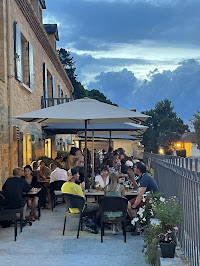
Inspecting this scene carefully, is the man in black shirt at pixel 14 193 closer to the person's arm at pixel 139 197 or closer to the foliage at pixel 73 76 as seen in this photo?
the person's arm at pixel 139 197

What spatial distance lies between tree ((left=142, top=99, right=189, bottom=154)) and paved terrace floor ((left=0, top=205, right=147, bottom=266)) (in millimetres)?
54699

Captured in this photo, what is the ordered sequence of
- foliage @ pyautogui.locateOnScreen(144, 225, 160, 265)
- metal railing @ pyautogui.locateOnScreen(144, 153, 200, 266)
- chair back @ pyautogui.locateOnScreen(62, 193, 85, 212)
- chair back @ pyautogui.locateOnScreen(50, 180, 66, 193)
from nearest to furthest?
metal railing @ pyautogui.locateOnScreen(144, 153, 200, 266)
foliage @ pyautogui.locateOnScreen(144, 225, 160, 265)
chair back @ pyautogui.locateOnScreen(62, 193, 85, 212)
chair back @ pyautogui.locateOnScreen(50, 180, 66, 193)

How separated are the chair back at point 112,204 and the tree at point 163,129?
181 feet

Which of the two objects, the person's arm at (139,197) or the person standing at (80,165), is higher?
the person standing at (80,165)

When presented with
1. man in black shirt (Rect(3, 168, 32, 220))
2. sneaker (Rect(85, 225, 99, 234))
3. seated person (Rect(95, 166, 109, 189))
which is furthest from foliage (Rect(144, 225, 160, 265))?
seated person (Rect(95, 166, 109, 189))

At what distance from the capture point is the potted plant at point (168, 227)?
15.6 feet

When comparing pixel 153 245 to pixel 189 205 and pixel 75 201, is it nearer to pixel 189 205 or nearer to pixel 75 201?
pixel 189 205

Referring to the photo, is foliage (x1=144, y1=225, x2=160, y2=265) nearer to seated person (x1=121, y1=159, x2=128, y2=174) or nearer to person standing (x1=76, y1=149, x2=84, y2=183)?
person standing (x1=76, y1=149, x2=84, y2=183)

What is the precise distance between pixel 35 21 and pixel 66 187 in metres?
9.36

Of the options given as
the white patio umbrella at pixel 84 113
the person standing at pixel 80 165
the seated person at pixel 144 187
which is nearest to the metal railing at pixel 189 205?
the seated person at pixel 144 187

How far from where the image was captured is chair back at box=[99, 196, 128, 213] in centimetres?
704

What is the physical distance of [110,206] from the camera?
7.09 meters

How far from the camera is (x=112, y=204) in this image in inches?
279

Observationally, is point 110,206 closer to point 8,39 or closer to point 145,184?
point 145,184
